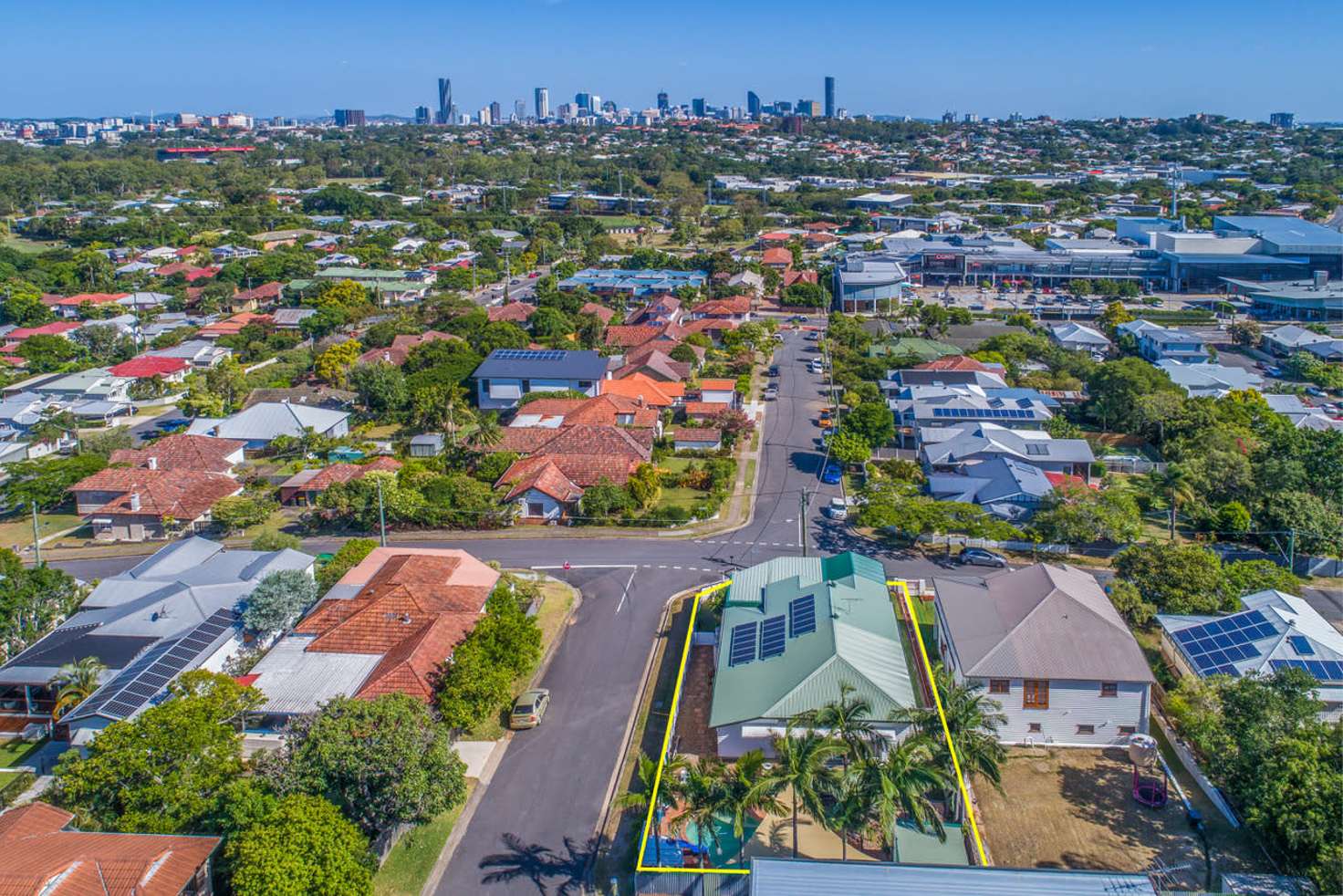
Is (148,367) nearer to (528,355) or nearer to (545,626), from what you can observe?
(528,355)

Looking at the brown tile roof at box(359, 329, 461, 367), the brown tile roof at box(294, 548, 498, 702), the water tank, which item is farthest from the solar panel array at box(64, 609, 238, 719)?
the brown tile roof at box(359, 329, 461, 367)

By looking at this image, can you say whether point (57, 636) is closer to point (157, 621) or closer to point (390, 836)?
point (157, 621)

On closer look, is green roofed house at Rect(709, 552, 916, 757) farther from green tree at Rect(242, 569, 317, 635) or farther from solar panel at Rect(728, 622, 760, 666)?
green tree at Rect(242, 569, 317, 635)

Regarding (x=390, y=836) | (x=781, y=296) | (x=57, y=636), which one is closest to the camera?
(x=390, y=836)

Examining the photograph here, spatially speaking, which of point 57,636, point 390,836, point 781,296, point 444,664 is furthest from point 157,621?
point 781,296

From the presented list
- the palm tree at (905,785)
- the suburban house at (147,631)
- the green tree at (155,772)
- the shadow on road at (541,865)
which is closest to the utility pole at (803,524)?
the palm tree at (905,785)

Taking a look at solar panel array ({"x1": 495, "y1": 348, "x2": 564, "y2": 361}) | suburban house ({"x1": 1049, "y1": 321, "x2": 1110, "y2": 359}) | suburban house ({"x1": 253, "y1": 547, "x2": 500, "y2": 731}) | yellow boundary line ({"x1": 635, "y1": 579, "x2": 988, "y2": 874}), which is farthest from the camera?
suburban house ({"x1": 1049, "y1": 321, "x2": 1110, "y2": 359})
